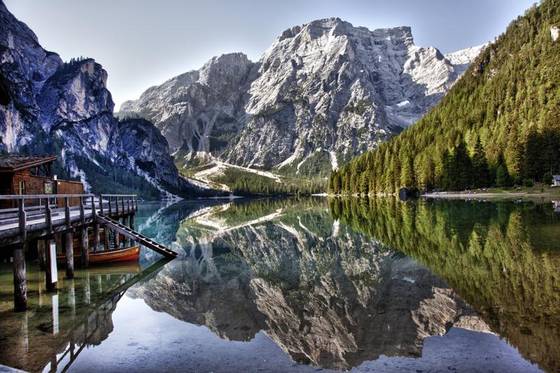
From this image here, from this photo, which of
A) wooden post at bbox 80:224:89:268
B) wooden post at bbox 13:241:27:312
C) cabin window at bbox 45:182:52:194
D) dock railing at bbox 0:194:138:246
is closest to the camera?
wooden post at bbox 13:241:27:312

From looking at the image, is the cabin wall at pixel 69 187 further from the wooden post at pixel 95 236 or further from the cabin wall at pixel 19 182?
the wooden post at pixel 95 236

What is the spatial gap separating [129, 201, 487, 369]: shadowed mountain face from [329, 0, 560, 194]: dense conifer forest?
8006 centimetres

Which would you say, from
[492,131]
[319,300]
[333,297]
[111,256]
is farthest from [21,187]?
[492,131]

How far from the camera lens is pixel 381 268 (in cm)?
2534

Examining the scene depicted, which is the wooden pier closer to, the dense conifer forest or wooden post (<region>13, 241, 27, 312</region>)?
wooden post (<region>13, 241, 27, 312</region>)

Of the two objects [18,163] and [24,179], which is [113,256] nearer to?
[24,179]

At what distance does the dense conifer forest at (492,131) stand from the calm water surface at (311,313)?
252 ft

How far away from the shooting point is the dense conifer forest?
98.0 meters

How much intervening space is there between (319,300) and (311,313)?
1988 millimetres

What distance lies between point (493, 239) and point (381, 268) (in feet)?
38.4

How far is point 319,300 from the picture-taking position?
1922cm

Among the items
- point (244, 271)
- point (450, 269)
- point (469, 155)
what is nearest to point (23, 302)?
point (244, 271)

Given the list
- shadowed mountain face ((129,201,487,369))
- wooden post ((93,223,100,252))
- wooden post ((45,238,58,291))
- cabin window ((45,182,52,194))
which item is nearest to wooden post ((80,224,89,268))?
wooden post ((93,223,100,252))

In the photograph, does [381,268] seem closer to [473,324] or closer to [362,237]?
[473,324]
